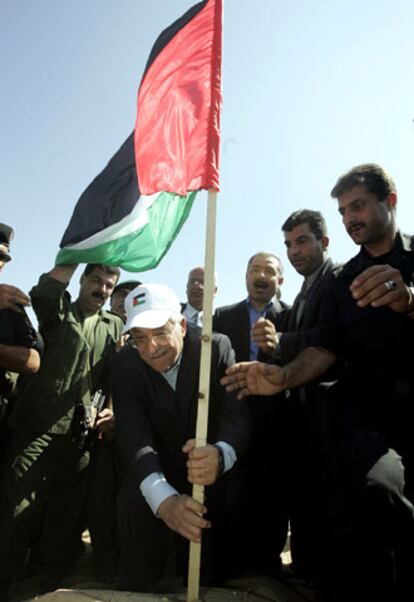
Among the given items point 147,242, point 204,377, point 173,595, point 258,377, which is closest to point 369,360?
point 258,377

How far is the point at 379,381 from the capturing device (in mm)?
2873

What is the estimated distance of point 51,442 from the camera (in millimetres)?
3750

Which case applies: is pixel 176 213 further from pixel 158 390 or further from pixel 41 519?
pixel 41 519

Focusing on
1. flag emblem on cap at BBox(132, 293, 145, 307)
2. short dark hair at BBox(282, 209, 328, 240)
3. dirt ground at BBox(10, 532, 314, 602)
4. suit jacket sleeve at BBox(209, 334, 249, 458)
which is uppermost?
short dark hair at BBox(282, 209, 328, 240)

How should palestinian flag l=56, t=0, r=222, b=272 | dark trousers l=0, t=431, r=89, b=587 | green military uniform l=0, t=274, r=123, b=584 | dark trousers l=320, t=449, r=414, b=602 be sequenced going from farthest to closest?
1. green military uniform l=0, t=274, r=123, b=584
2. dark trousers l=0, t=431, r=89, b=587
3. palestinian flag l=56, t=0, r=222, b=272
4. dark trousers l=320, t=449, r=414, b=602

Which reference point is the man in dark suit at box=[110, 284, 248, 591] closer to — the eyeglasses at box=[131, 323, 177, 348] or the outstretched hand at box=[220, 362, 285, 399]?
the eyeglasses at box=[131, 323, 177, 348]

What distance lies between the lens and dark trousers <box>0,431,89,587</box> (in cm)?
340

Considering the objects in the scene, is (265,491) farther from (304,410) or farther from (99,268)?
(99,268)

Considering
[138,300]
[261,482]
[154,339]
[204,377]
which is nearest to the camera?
[204,377]

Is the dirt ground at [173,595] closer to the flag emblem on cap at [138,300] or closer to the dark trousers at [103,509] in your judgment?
the dark trousers at [103,509]

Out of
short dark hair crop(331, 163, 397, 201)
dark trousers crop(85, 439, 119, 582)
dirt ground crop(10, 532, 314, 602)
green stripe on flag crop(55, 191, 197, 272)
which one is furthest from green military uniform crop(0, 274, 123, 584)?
short dark hair crop(331, 163, 397, 201)

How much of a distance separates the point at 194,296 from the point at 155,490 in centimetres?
314

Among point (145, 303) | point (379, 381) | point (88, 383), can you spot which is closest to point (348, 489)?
point (379, 381)

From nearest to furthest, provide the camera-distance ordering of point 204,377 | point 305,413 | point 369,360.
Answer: point 204,377 → point 369,360 → point 305,413
